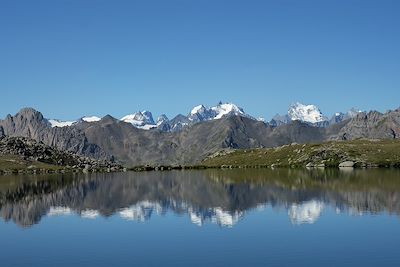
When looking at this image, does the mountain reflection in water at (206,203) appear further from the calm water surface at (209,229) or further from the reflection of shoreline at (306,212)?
the calm water surface at (209,229)

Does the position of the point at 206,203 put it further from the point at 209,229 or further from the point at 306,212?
the point at 209,229

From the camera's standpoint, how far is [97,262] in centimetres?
6116

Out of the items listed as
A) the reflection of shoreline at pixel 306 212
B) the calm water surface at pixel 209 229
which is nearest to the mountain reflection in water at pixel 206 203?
the reflection of shoreline at pixel 306 212

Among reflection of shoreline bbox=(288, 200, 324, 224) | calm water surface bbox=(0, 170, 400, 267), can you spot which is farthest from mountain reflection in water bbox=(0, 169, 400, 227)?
calm water surface bbox=(0, 170, 400, 267)

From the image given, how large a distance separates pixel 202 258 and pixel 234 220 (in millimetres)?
33578

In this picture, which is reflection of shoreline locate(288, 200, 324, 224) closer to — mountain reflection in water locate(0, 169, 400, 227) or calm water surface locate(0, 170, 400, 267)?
mountain reflection in water locate(0, 169, 400, 227)

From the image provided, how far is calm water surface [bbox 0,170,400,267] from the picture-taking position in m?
62.0

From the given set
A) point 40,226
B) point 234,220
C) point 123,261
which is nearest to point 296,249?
point 123,261

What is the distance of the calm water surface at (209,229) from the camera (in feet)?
203

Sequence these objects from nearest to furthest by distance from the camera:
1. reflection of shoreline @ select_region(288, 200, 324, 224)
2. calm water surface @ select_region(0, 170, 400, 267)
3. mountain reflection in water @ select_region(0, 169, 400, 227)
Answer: calm water surface @ select_region(0, 170, 400, 267) → reflection of shoreline @ select_region(288, 200, 324, 224) → mountain reflection in water @ select_region(0, 169, 400, 227)

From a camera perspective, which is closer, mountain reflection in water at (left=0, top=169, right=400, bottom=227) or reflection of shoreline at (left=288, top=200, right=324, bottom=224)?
reflection of shoreline at (left=288, top=200, right=324, bottom=224)

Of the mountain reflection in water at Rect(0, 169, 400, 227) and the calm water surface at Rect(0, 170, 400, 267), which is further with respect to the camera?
the mountain reflection in water at Rect(0, 169, 400, 227)

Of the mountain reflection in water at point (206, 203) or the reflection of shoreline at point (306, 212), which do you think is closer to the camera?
the reflection of shoreline at point (306, 212)

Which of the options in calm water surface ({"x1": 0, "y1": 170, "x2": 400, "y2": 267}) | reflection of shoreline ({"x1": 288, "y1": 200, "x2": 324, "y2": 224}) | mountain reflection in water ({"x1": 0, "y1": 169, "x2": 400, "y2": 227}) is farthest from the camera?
mountain reflection in water ({"x1": 0, "y1": 169, "x2": 400, "y2": 227})
